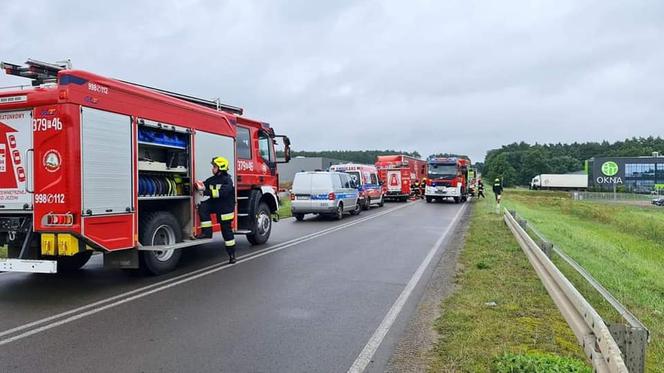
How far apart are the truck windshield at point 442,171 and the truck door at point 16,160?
93.6ft

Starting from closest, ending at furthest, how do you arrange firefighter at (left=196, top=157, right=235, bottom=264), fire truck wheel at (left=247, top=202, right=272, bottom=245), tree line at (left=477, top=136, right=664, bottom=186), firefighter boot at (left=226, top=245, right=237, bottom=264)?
firefighter at (left=196, top=157, right=235, bottom=264)
firefighter boot at (left=226, top=245, right=237, bottom=264)
fire truck wheel at (left=247, top=202, right=272, bottom=245)
tree line at (left=477, top=136, right=664, bottom=186)

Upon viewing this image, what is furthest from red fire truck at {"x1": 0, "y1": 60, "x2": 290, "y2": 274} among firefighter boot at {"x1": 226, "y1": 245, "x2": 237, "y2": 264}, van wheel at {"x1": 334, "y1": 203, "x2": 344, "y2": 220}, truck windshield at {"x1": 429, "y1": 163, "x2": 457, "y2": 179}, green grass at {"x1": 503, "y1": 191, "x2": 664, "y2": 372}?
truck windshield at {"x1": 429, "y1": 163, "x2": 457, "y2": 179}

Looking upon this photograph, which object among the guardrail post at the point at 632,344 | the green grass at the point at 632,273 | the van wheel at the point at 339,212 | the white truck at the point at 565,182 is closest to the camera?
the guardrail post at the point at 632,344

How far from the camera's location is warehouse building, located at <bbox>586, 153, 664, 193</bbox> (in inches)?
4075

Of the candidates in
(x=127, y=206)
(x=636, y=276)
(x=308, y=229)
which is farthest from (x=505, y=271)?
(x=308, y=229)

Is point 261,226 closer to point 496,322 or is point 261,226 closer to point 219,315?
point 219,315

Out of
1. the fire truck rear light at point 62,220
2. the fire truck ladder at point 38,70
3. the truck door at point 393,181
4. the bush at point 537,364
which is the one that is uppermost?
the fire truck ladder at point 38,70

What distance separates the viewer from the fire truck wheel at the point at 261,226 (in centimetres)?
1227

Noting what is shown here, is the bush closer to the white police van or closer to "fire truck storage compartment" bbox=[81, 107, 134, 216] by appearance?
"fire truck storage compartment" bbox=[81, 107, 134, 216]

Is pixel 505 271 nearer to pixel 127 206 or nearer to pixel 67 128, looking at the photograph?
pixel 127 206

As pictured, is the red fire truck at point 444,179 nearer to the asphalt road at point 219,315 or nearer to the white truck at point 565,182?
the asphalt road at point 219,315

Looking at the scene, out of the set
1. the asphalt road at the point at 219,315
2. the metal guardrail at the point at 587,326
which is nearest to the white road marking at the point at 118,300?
the asphalt road at the point at 219,315

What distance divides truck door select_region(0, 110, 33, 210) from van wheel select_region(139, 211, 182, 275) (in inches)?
69.6

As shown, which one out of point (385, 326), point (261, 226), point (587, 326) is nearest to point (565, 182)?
point (261, 226)
